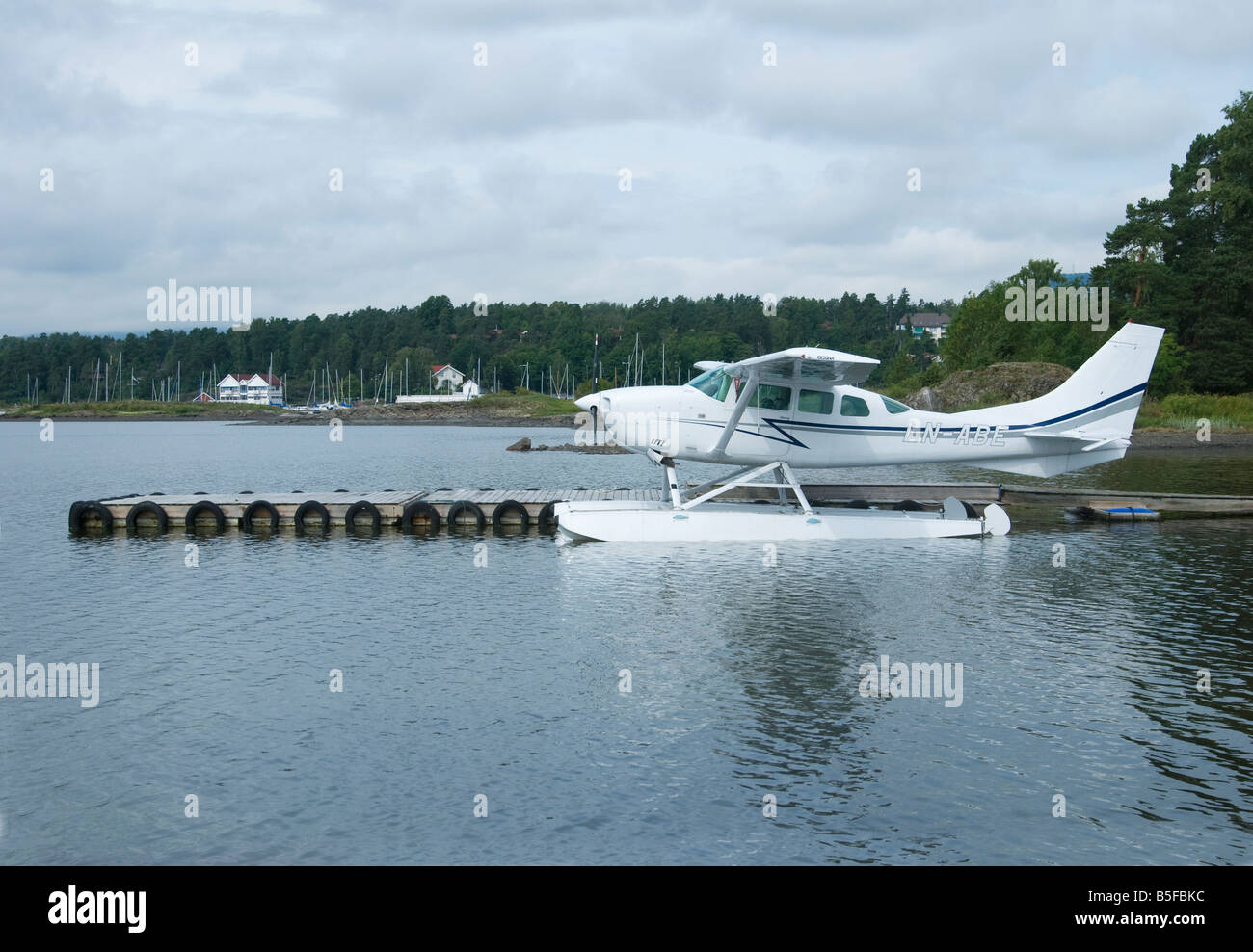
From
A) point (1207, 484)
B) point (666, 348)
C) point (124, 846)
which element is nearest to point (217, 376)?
point (666, 348)

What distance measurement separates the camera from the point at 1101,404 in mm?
18234

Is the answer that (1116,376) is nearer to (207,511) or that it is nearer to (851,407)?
(851,407)

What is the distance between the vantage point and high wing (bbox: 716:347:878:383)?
50.4 ft

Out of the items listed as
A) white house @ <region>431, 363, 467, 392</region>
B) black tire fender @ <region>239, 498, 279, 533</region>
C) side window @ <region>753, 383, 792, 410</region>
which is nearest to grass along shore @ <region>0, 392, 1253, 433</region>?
white house @ <region>431, 363, 467, 392</region>

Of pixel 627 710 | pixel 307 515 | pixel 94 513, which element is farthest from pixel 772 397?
pixel 94 513

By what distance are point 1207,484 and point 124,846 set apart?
96.8 ft

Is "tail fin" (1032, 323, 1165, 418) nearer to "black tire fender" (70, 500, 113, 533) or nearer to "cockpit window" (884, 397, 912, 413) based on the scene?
"cockpit window" (884, 397, 912, 413)

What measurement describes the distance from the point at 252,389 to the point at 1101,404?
162 m

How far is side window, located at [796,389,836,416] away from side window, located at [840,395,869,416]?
17 cm

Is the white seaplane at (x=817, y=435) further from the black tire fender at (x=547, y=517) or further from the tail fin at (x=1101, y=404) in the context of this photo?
the black tire fender at (x=547, y=517)

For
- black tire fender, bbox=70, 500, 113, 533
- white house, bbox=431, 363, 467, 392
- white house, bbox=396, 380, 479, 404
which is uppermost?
white house, bbox=431, 363, 467, 392

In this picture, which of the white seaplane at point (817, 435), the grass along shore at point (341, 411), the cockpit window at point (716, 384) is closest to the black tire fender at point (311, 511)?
the white seaplane at point (817, 435)
